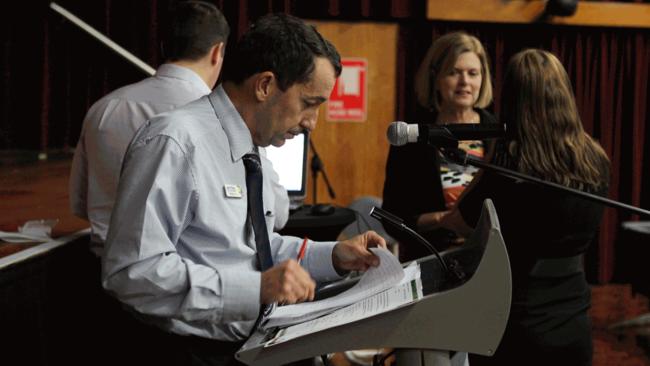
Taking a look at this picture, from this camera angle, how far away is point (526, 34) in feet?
14.6

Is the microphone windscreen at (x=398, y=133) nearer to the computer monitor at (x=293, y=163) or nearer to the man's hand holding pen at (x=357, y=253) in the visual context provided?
the man's hand holding pen at (x=357, y=253)

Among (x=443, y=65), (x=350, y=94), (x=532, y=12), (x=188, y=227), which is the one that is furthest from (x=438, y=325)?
(x=532, y=12)

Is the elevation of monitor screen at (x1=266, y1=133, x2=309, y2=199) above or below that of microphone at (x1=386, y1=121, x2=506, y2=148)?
below

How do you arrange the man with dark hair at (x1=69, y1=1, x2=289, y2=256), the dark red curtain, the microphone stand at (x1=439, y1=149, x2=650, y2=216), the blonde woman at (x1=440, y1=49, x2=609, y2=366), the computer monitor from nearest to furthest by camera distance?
the microphone stand at (x1=439, y1=149, x2=650, y2=216)
the blonde woman at (x1=440, y1=49, x2=609, y2=366)
the man with dark hair at (x1=69, y1=1, x2=289, y2=256)
the computer monitor
the dark red curtain

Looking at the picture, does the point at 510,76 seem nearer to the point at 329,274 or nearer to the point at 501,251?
the point at 329,274

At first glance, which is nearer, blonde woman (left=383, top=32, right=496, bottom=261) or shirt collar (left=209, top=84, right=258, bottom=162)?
shirt collar (left=209, top=84, right=258, bottom=162)

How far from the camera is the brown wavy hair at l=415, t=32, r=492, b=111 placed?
7.72 ft

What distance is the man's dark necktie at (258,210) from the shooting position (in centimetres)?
124

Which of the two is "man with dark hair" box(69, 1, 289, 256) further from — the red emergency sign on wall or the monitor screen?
the red emergency sign on wall

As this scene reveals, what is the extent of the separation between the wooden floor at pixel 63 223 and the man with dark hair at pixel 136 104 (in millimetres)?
199

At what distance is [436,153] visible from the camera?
6.86 ft

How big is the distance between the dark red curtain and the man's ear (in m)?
3.07

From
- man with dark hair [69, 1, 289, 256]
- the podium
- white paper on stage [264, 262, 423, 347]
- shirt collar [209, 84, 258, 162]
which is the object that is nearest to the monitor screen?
man with dark hair [69, 1, 289, 256]

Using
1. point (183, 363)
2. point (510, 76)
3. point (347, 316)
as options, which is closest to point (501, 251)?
point (347, 316)
